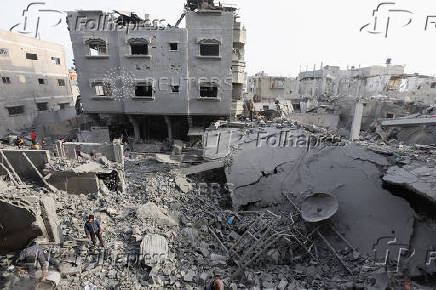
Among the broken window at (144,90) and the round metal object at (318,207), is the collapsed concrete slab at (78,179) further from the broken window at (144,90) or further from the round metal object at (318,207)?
the broken window at (144,90)

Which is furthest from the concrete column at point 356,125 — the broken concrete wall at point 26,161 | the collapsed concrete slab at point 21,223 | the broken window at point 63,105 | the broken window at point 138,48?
the broken window at point 63,105

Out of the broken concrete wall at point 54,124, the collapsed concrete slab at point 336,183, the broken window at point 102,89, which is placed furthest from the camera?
the broken concrete wall at point 54,124

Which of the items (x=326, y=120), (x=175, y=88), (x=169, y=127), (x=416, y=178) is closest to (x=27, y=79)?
(x=169, y=127)

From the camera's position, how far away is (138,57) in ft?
51.1

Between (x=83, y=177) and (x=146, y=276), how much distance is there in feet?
14.3

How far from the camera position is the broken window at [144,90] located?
16281mm

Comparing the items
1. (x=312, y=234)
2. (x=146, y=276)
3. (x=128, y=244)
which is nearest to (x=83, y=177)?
(x=128, y=244)

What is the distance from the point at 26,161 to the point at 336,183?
1067 centimetres

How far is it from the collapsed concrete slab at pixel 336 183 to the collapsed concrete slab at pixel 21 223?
5.75 m

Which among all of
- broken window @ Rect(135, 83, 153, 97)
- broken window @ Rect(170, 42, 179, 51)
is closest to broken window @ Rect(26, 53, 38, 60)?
broken window @ Rect(135, 83, 153, 97)

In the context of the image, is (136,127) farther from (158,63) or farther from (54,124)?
(54,124)

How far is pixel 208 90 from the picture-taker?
17.2 meters

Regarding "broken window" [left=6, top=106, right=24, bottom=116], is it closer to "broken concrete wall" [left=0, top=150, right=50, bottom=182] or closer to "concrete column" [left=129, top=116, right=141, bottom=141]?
"concrete column" [left=129, top=116, right=141, bottom=141]

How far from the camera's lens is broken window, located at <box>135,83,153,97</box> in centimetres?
1628
